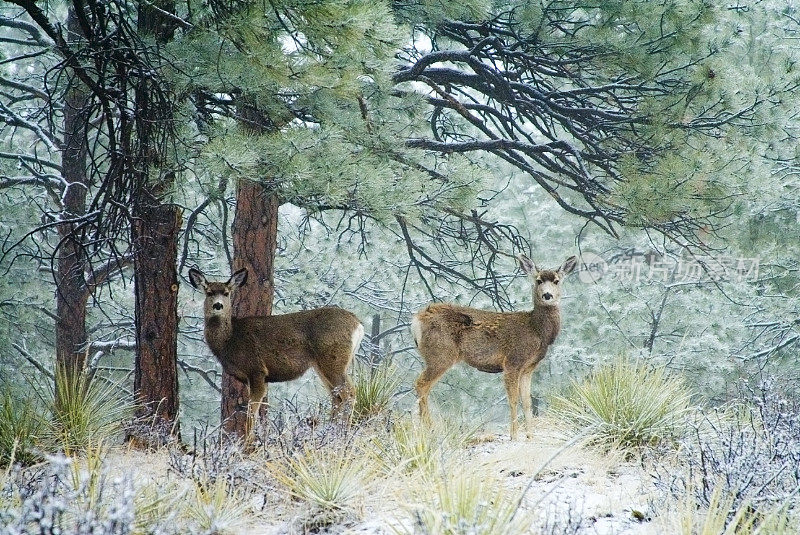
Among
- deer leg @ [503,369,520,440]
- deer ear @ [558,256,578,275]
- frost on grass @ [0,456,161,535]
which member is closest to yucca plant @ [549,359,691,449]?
deer leg @ [503,369,520,440]

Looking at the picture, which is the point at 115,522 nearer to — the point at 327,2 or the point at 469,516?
the point at 469,516

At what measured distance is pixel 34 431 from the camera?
19.5ft

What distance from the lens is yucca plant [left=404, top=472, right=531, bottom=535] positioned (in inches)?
133

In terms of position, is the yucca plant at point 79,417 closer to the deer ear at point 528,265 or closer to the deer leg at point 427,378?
the deer leg at point 427,378

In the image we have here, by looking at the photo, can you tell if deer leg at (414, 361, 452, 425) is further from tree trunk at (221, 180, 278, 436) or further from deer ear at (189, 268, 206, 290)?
deer ear at (189, 268, 206, 290)

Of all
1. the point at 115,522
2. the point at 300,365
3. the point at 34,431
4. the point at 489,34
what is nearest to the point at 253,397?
the point at 300,365

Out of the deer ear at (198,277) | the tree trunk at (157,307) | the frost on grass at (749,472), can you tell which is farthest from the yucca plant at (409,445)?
the tree trunk at (157,307)

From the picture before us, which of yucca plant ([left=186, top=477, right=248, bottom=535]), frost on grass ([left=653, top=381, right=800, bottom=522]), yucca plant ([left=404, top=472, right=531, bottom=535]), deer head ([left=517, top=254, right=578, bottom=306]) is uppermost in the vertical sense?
deer head ([left=517, top=254, right=578, bottom=306])

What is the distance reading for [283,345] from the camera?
686 cm

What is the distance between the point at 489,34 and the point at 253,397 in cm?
389

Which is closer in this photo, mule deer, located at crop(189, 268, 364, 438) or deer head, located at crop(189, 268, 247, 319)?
deer head, located at crop(189, 268, 247, 319)

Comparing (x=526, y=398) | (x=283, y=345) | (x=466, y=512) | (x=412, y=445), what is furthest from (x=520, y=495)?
(x=283, y=345)

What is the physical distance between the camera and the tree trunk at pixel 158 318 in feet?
22.3

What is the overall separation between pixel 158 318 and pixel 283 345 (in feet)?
3.55
